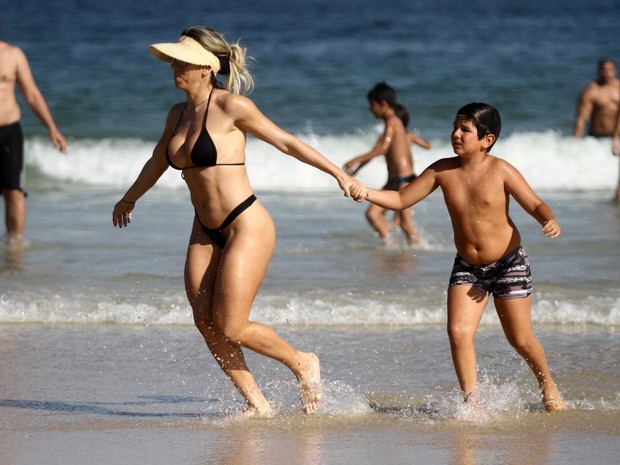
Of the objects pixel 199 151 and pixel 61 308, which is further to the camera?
pixel 61 308

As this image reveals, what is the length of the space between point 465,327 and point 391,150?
5506 millimetres

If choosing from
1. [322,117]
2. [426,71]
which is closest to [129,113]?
[322,117]

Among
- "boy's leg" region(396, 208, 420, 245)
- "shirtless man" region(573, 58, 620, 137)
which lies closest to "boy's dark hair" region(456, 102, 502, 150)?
"boy's leg" region(396, 208, 420, 245)

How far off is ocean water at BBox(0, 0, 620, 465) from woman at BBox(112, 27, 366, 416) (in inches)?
21.4

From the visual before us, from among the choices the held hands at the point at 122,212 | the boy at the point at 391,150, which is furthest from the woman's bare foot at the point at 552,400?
the boy at the point at 391,150

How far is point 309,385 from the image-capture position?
5.56 m

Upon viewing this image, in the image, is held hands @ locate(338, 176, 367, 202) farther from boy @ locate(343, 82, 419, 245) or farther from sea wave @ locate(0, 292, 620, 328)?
boy @ locate(343, 82, 419, 245)

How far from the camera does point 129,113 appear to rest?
22266 mm

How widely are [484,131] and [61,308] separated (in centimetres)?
370

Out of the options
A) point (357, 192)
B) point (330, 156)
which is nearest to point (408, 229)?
point (357, 192)

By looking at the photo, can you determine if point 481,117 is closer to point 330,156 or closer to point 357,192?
point 357,192

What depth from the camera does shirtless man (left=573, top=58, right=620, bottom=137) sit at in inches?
549

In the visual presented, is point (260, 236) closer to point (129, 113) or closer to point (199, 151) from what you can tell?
point (199, 151)

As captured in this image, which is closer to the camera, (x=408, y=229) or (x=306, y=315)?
(x=306, y=315)
